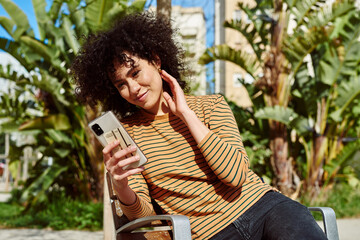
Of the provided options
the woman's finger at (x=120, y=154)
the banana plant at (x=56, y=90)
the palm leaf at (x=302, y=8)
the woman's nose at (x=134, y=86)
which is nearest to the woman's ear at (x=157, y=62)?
the woman's nose at (x=134, y=86)

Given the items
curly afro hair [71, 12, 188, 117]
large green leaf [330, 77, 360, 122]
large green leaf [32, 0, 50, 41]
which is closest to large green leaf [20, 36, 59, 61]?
large green leaf [32, 0, 50, 41]

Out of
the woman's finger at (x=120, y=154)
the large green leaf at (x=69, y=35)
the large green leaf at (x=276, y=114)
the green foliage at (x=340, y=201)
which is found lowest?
the green foliage at (x=340, y=201)

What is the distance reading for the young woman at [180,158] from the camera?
63.1 inches

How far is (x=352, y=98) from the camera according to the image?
22.1 feet

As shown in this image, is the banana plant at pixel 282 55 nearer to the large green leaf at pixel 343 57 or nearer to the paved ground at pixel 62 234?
the large green leaf at pixel 343 57

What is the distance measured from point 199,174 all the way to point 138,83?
1.67 feet

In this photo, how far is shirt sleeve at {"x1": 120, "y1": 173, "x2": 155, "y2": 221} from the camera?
1719 millimetres

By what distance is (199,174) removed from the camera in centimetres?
172

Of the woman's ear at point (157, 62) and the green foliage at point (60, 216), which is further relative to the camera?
the green foliage at point (60, 216)

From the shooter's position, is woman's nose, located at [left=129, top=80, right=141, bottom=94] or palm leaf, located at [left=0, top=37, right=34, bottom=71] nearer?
woman's nose, located at [left=129, top=80, right=141, bottom=94]

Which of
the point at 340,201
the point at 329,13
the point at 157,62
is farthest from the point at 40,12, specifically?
the point at 340,201

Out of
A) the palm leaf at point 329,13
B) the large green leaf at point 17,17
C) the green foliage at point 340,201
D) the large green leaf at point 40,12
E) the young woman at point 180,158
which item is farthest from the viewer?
the green foliage at point 340,201

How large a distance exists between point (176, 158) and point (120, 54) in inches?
22.5

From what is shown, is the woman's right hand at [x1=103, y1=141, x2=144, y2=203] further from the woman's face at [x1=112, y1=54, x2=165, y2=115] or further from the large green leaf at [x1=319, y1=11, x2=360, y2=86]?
the large green leaf at [x1=319, y1=11, x2=360, y2=86]
